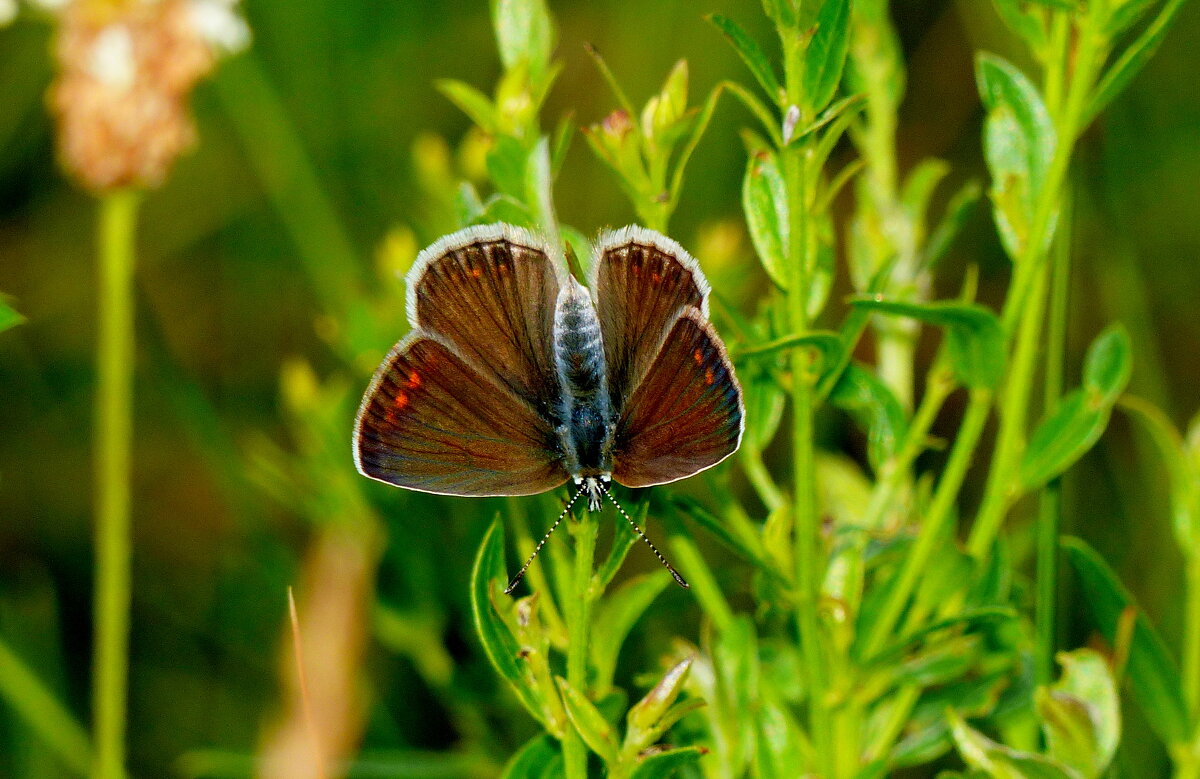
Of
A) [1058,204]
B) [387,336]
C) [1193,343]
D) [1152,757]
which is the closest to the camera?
[1058,204]

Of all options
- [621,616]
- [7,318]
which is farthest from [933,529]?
[7,318]

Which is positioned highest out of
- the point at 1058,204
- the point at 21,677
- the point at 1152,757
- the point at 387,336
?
the point at 387,336

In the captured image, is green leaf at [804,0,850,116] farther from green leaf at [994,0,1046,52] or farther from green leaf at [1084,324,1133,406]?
green leaf at [1084,324,1133,406]

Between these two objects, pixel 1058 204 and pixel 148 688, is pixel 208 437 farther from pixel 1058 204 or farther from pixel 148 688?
pixel 1058 204

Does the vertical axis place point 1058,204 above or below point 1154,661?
above

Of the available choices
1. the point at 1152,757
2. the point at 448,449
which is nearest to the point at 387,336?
the point at 448,449

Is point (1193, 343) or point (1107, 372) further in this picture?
point (1193, 343)

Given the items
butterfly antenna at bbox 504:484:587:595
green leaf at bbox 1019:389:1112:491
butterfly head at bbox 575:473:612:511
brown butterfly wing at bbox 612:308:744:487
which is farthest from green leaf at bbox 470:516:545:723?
green leaf at bbox 1019:389:1112:491

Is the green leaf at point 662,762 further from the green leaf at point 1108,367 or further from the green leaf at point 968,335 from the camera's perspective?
the green leaf at point 1108,367
